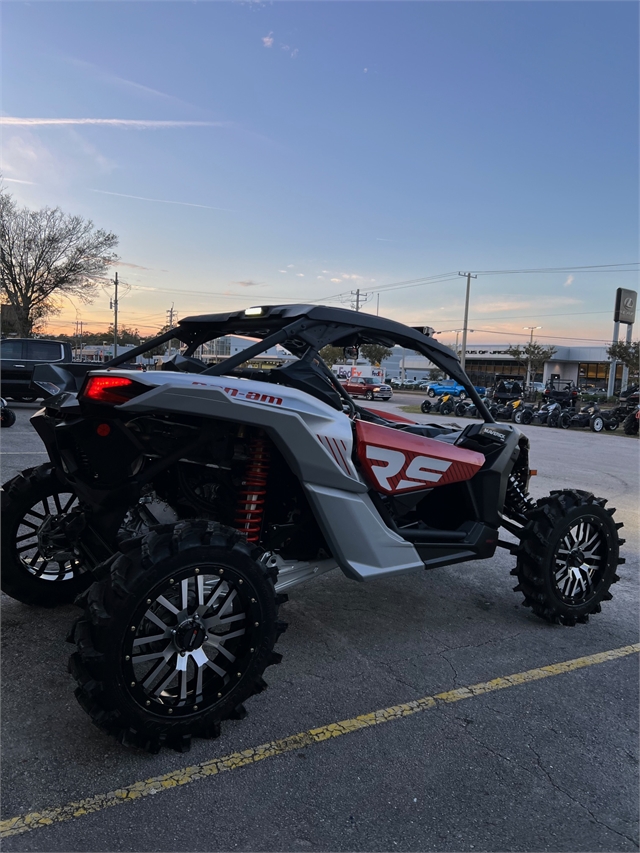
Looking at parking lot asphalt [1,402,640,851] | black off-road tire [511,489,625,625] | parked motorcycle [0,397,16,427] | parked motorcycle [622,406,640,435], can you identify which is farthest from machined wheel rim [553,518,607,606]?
parked motorcycle [622,406,640,435]

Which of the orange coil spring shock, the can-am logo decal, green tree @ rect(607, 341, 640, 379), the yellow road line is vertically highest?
green tree @ rect(607, 341, 640, 379)

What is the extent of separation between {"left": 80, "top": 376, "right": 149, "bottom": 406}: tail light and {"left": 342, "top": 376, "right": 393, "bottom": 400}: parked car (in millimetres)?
37468

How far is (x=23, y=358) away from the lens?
1717 cm

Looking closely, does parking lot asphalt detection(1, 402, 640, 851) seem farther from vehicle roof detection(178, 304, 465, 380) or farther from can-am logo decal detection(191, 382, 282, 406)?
vehicle roof detection(178, 304, 465, 380)

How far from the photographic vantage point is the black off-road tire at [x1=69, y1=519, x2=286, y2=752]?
2520 millimetres

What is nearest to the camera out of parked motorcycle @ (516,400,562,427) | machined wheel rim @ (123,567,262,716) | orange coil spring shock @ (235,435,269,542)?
machined wheel rim @ (123,567,262,716)

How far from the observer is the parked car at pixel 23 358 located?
1680 centimetres

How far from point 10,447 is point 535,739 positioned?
30.6 ft

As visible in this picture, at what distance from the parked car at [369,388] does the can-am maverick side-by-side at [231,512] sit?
1422 inches

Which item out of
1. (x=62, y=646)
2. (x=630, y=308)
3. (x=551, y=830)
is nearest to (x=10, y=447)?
(x=62, y=646)

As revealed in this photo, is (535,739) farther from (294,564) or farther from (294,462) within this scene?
(294,462)

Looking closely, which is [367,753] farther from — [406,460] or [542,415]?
[542,415]

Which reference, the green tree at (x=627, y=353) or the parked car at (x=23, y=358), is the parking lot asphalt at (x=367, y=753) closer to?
the parked car at (x=23, y=358)

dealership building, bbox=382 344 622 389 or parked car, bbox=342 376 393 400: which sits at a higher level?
dealership building, bbox=382 344 622 389
